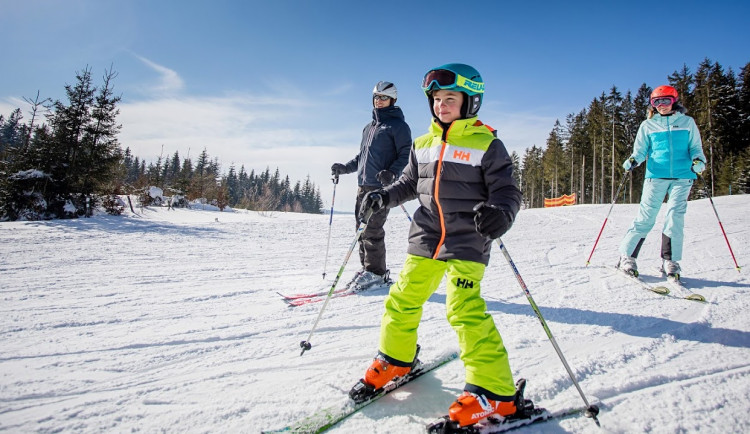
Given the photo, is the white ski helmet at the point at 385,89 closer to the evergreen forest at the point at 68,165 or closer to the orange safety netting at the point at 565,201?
the evergreen forest at the point at 68,165

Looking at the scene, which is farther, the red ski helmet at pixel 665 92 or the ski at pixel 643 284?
the red ski helmet at pixel 665 92

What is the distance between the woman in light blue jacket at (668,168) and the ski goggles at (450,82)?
3.84m

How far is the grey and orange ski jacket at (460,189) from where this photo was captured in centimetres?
193

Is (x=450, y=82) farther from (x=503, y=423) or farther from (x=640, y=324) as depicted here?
(x=640, y=324)

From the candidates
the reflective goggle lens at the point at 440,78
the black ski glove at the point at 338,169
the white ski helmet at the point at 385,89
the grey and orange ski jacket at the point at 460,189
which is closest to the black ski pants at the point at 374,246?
the black ski glove at the point at 338,169

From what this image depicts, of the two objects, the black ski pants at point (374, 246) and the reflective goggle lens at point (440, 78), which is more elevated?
the reflective goggle lens at point (440, 78)

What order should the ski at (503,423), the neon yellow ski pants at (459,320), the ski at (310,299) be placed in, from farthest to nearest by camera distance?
the ski at (310,299)
the neon yellow ski pants at (459,320)
the ski at (503,423)

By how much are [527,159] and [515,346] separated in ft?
210

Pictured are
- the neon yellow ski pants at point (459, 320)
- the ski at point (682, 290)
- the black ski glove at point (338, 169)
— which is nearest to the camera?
the neon yellow ski pants at point (459, 320)

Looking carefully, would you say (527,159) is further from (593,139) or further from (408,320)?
(408,320)

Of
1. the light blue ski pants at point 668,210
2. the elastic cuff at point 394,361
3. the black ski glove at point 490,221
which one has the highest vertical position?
the light blue ski pants at point 668,210

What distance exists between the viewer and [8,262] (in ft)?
15.9

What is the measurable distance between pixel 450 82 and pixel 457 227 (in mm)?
897

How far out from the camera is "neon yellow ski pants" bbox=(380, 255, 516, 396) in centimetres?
168
